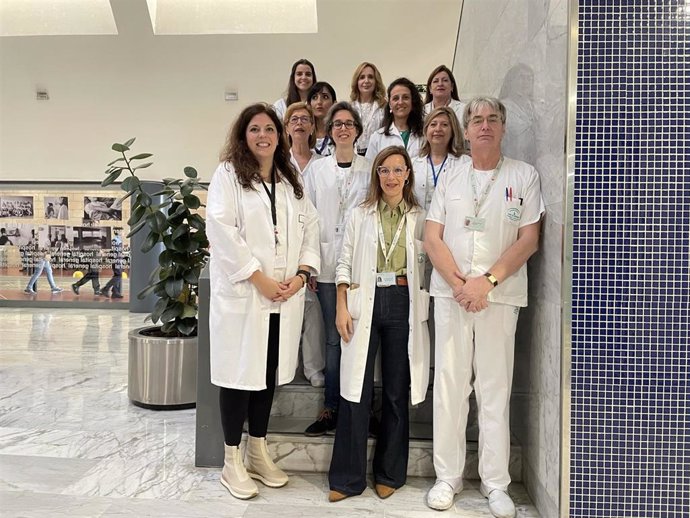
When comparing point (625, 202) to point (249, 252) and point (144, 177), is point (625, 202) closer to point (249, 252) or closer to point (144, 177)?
point (249, 252)

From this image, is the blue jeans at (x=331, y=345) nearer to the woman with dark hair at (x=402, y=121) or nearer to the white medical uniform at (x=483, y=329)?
the white medical uniform at (x=483, y=329)

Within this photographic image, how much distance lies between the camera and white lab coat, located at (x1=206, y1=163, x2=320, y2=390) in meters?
2.61

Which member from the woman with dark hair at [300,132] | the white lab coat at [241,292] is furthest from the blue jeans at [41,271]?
the white lab coat at [241,292]

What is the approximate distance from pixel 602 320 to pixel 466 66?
13.3 feet

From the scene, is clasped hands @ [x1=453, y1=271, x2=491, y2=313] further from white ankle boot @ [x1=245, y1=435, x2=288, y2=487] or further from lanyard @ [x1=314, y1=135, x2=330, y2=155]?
lanyard @ [x1=314, y1=135, x2=330, y2=155]

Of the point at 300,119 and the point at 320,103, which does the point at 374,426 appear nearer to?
the point at 300,119

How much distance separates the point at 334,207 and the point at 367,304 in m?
0.70

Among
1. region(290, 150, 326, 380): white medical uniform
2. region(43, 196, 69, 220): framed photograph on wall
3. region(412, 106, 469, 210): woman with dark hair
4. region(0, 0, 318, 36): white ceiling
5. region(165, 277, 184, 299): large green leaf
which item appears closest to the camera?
region(412, 106, 469, 210): woman with dark hair

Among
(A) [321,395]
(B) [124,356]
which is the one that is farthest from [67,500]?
(B) [124,356]

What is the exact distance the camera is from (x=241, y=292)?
2.62 metres

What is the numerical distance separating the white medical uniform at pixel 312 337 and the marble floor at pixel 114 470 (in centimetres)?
61

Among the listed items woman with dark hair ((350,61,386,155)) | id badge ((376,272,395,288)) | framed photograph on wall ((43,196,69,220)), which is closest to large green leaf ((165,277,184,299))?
woman with dark hair ((350,61,386,155))

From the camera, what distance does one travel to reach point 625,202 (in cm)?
239

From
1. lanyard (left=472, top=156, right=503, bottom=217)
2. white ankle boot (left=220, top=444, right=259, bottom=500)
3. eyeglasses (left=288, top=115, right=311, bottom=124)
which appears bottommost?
white ankle boot (left=220, top=444, right=259, bottom=500)
